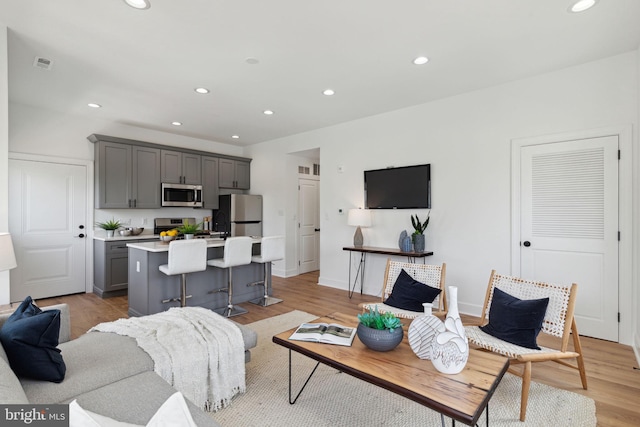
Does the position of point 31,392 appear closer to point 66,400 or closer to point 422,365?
point 66,400

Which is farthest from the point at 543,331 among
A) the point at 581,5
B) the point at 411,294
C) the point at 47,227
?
the point at 47,227

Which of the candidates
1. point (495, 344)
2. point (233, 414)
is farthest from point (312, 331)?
point (495, 344)

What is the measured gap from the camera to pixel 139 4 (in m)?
2.29

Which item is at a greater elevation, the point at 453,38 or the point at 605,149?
the point at 453,38

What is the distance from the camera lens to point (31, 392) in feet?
4.77

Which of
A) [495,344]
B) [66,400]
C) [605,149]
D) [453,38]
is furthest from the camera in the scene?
[605,149]

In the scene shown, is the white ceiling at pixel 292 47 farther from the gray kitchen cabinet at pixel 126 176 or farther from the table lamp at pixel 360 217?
the table lamp at pixel 360 217

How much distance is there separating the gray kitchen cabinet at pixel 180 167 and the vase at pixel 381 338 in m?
4.96

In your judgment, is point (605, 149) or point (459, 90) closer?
point (605, 149)

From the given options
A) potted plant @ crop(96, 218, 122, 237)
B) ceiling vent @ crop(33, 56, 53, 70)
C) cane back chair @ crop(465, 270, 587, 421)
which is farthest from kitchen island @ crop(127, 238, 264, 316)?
cane back chair @ crop(465, 270, 587, 421)

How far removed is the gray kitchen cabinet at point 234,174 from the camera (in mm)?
6536

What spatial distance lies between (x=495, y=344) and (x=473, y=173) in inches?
92.5

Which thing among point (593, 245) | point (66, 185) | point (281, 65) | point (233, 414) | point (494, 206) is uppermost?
point (281, 65)

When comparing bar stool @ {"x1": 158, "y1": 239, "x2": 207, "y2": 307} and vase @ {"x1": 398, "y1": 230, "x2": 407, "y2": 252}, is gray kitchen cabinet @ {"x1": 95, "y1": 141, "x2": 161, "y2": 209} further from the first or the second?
vase @ {"x1": 398, "y1": 230, "x2": 407, "y2": 252}
